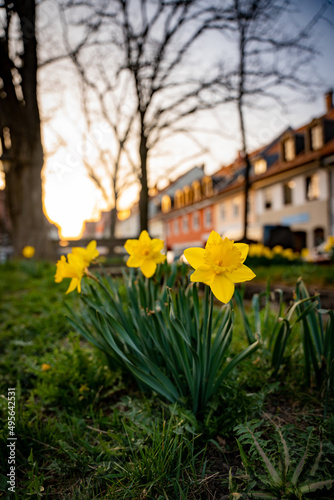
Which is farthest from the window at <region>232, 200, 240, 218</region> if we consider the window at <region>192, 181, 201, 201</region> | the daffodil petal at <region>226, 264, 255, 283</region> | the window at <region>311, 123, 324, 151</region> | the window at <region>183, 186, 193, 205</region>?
the daffodil petal at <region>226, 264, 255, 283</region>

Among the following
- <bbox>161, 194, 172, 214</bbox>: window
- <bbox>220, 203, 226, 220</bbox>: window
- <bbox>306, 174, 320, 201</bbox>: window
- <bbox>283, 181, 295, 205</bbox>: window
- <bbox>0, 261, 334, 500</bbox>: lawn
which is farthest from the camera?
<bbox>161, 194, 172, 214</bbox>: window

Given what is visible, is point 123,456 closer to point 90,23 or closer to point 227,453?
point 227,453

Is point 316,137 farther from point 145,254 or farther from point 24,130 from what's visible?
point 145,254

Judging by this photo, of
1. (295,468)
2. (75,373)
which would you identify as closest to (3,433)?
(75,373)

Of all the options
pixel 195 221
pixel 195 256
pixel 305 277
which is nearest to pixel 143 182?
pixel 305 277

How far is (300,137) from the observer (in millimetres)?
18766

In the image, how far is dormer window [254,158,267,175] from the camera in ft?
72.7

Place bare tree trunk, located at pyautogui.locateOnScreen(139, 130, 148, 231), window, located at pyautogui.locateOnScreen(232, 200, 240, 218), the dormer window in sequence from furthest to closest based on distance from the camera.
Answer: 1. window, located at pyautogui.locateOnScreen(232, 200, 240, 218)
2. the dormer window
3. bare tree trunk, located at pyautogui.locateOnScreen(139, 130, 148, 231)

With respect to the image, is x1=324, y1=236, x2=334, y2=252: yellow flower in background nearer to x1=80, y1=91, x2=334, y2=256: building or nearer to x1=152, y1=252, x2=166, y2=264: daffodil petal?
x1=152, y1=252, x2=166, y2=264: daffodil petal

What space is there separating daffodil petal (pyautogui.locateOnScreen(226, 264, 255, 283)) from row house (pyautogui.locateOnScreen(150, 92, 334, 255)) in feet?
33.8

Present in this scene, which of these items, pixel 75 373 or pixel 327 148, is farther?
pixel 327 148

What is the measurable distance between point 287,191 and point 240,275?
19371 mm

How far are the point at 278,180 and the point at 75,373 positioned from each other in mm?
19085

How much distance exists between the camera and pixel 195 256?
0.98 m
